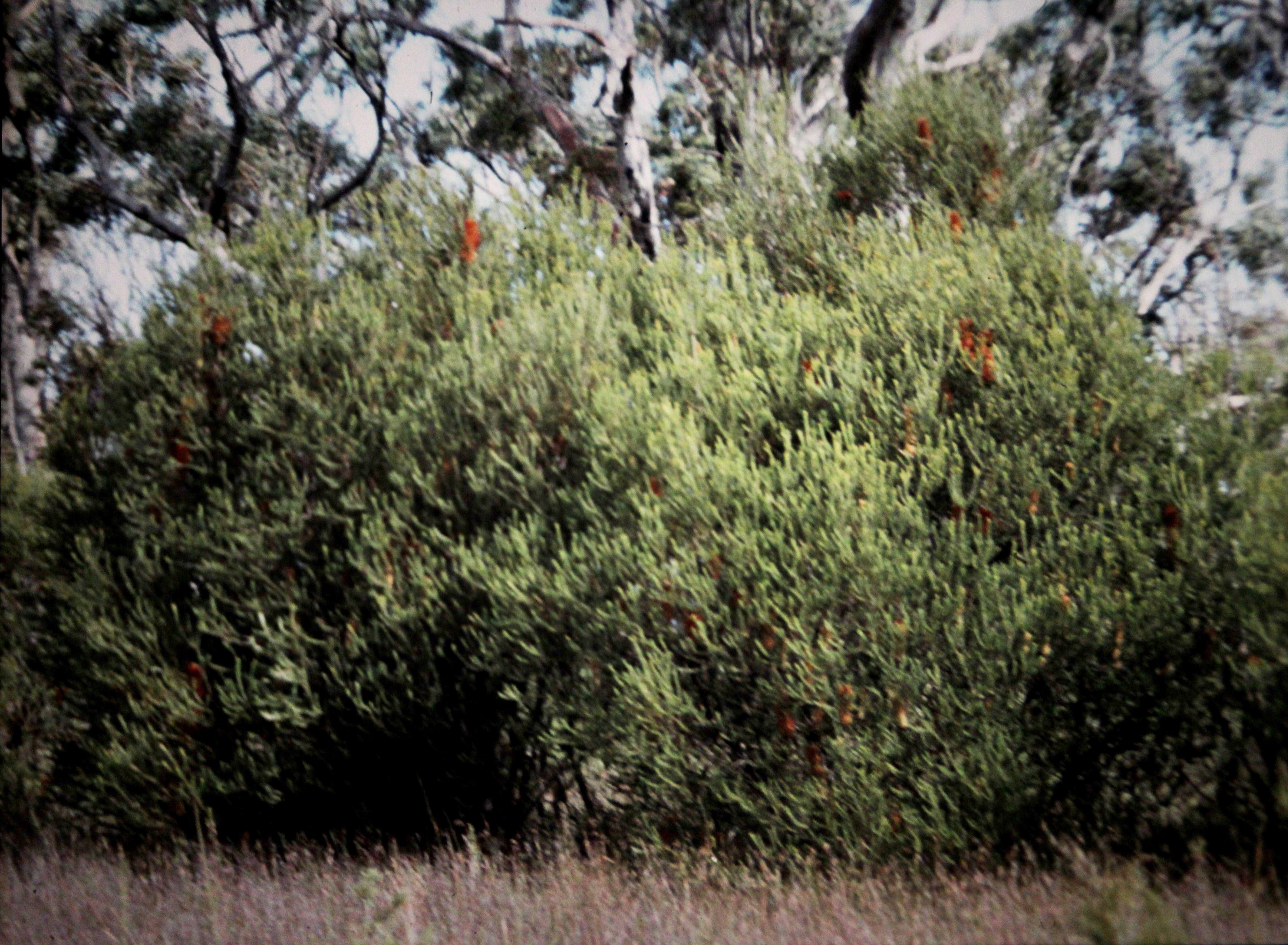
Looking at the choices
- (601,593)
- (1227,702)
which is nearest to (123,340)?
(601,593)

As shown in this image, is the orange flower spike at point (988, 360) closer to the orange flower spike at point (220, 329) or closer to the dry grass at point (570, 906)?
the dry grass at point (570, 906)

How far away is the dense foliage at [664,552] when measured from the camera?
Result: 548cm

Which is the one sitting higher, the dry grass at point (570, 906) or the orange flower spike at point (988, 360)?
the orange flower spike at point (988, 360)

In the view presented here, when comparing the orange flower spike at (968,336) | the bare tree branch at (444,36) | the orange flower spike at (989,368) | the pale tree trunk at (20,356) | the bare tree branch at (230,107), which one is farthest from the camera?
the pale tree trunk at (20,356)

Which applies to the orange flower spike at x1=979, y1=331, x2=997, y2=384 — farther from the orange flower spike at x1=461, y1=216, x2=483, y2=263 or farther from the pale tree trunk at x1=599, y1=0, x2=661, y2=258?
the pale tree trunk at x1=599, y1=0, x2=661, y2=258

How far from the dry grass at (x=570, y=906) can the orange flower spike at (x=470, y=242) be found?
486 cm

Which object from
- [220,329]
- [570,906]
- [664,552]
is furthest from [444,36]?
[570,906]

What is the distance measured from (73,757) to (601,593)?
4926 millimetres

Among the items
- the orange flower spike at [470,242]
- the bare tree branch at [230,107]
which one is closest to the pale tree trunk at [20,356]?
the bare tree branch at [230,107]

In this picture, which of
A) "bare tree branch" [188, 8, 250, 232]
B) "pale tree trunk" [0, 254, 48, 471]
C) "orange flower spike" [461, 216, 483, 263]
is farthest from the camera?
"pale tree trunk" [0, 254, 48, 471]

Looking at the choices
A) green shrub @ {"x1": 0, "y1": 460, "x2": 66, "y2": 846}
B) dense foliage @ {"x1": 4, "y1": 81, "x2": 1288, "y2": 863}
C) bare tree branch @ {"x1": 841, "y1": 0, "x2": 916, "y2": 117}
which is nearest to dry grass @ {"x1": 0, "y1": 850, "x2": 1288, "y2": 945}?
dense foliage @ {"x1": 4, "y1": 81, "x2": 1288, "y2": 863}

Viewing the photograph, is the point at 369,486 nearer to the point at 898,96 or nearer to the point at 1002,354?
the point at 1002,354

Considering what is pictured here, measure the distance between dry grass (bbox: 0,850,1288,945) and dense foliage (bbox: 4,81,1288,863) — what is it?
0.43 m

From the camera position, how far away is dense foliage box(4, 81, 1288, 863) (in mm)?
5484
